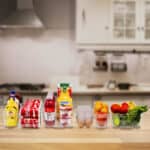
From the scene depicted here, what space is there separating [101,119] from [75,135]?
17 cm

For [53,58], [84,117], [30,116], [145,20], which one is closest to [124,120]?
[84,117]

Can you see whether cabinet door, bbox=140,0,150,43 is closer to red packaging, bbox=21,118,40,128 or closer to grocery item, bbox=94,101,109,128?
grocery item, bbox=94,101,109,128

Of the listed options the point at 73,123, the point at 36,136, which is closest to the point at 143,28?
the point at 73,123

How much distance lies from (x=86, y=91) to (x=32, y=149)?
8.13ft

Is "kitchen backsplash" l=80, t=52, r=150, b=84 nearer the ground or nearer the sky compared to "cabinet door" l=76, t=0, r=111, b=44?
nearer the ground

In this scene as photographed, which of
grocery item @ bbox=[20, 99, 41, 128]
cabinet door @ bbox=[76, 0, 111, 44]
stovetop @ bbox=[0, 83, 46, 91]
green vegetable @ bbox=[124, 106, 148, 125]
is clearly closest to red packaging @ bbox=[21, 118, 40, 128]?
grocery item @ bbox=[20, 99, 41, 128]

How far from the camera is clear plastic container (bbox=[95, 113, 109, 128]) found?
1.49 m

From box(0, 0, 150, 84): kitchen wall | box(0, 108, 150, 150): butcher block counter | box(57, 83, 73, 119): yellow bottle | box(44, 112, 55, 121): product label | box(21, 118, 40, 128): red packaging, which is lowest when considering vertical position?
box(0, 108, 150, 150): butcher block counter

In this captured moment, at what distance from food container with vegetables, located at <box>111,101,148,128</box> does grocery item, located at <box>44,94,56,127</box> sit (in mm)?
278

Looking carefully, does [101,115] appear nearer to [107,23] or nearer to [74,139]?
[74,139]

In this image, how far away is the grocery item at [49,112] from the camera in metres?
1.48

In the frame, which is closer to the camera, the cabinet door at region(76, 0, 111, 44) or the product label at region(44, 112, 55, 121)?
the product label at region(44, 112, 55, 121)

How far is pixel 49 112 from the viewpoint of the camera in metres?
1.49

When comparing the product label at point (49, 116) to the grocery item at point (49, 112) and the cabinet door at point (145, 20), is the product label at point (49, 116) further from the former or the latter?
the cabinet door at point (145, 20)
